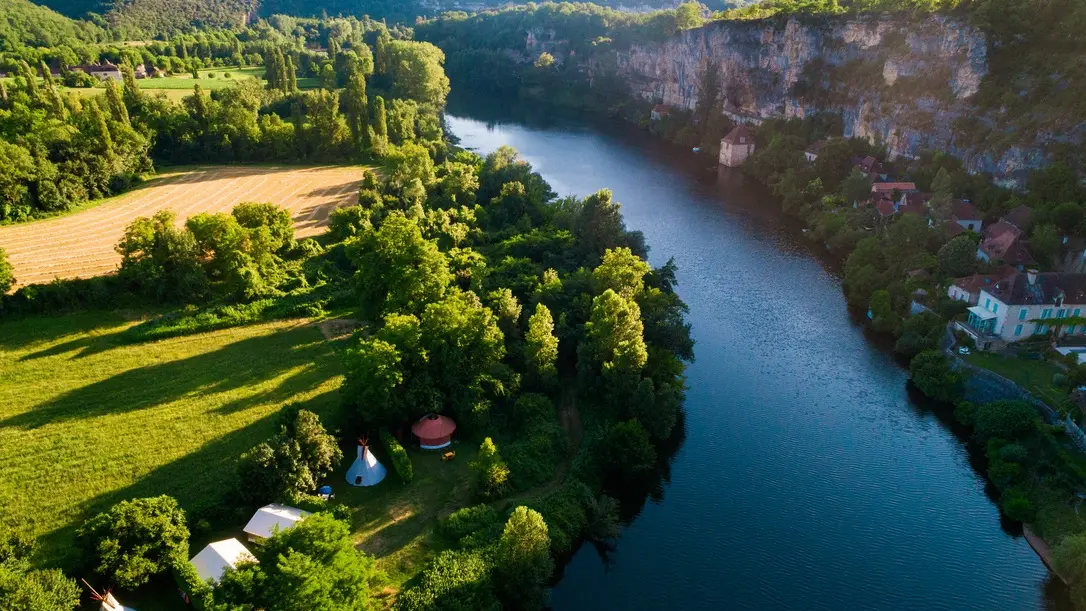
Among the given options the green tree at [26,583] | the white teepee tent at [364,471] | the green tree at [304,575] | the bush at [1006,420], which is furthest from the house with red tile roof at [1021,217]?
the green tree at [26,583]

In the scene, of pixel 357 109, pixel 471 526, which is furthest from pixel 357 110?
pixel 471 526

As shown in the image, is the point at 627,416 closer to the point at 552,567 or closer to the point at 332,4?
the point at 552,567

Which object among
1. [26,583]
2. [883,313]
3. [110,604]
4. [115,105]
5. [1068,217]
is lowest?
[883,313]

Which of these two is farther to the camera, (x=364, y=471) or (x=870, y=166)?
(x=870, y=166)

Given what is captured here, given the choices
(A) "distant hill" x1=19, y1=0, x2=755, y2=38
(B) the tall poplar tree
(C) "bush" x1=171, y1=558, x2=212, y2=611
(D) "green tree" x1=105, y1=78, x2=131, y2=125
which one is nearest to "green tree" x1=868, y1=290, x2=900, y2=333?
(C) "bush" x1=171, y1=558, x2=212, y2=611

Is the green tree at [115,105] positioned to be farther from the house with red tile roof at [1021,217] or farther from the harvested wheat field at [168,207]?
the house with red tile roof at [1021,217]

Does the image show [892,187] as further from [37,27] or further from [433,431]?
[37,27]

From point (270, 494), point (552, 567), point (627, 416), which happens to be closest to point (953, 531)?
point (627, 416)

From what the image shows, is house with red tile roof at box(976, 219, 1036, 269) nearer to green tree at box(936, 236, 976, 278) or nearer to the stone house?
green tree at box(936, 236, 976, 278)
